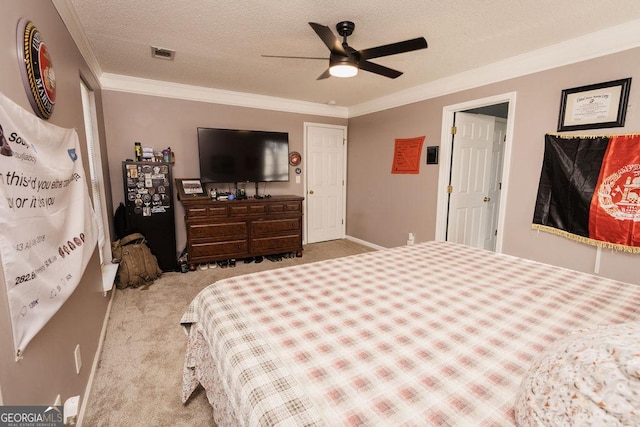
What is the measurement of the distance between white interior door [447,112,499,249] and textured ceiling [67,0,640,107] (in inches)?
33.6

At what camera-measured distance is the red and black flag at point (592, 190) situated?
2.15 meters

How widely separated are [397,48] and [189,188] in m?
3.06

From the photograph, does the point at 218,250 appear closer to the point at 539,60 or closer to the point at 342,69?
the point at 342,69

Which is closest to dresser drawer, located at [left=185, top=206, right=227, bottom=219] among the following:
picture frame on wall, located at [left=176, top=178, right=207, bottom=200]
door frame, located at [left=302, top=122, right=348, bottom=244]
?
picture frame on wall, located at [left=176, top=178, right=207, bottom=200]

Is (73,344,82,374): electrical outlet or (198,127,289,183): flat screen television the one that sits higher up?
(198,127,289,183): flat screen television

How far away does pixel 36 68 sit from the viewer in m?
1.26

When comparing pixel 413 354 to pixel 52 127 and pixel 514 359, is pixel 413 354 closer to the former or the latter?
pixel 514 359

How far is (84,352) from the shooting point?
1706 millimetres

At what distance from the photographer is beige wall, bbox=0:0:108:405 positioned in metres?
0.93

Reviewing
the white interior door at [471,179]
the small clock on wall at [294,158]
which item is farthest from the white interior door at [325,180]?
the white interior door at [471,179]

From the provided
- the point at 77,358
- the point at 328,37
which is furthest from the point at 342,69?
the point at 77,358

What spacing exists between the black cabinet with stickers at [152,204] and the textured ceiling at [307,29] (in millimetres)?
1136

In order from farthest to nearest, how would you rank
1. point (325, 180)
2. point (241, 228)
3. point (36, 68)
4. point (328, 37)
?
point (325, 180), point (241, 228), point (328, 37), point (36, 68)

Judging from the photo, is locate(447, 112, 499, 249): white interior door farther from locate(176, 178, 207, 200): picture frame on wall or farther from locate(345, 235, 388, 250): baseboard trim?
locate(176, 178, 207, 200): picture frame on wall
